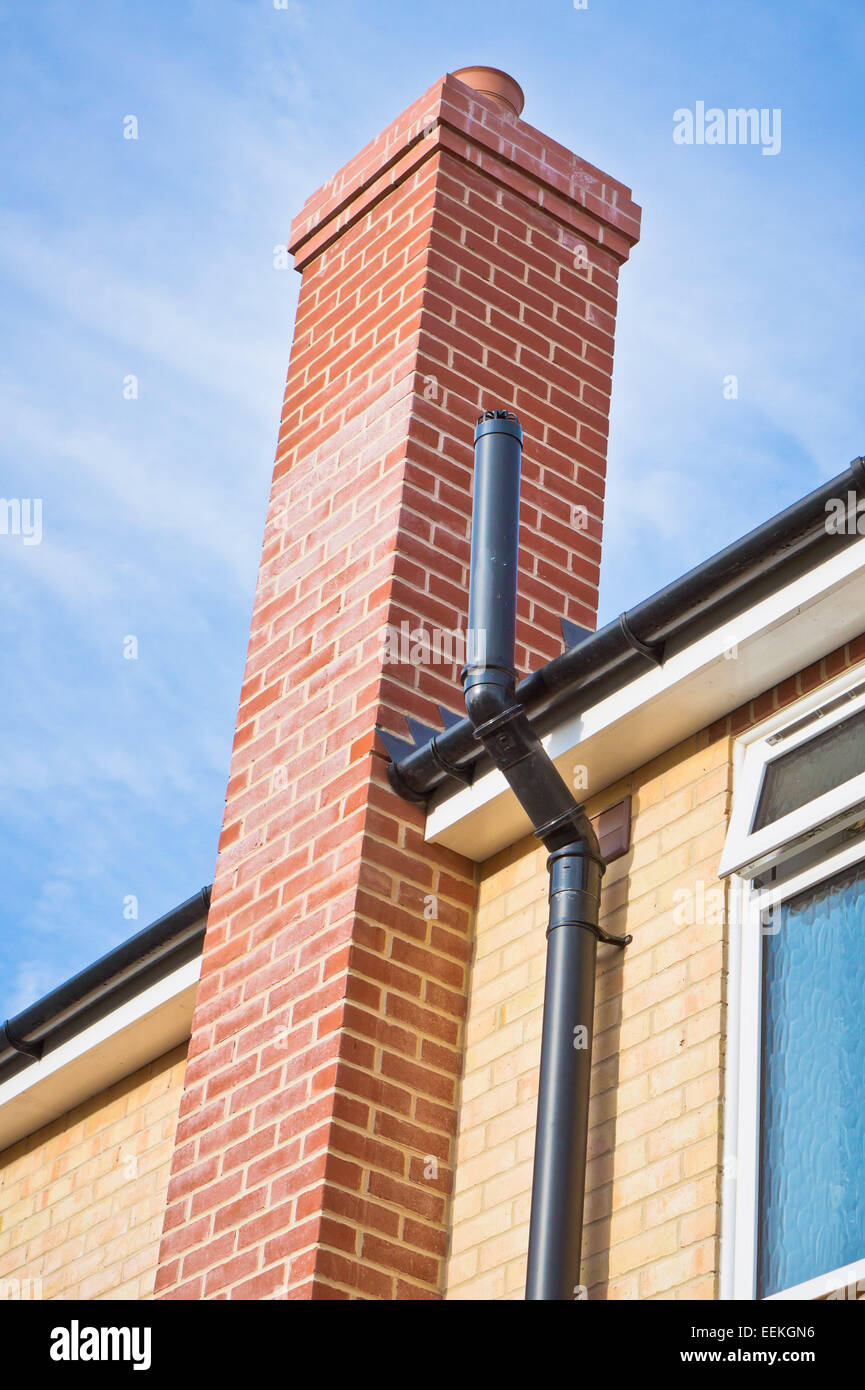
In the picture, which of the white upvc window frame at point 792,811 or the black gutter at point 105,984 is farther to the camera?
the black gutter at point 105,984

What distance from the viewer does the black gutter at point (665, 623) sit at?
4805 millimetres

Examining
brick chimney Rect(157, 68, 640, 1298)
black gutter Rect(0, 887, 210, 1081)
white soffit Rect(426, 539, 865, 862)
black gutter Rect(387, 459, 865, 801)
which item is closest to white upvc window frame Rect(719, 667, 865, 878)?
white soffit Rect(426, 539, 865, 862)

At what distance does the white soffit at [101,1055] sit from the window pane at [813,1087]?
2.33 meters

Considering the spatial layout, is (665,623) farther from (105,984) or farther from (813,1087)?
(105,984)

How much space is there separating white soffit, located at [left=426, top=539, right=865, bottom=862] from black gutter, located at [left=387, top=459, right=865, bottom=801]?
0.03 metres

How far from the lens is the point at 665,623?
511 cm

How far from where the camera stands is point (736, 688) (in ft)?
16.9

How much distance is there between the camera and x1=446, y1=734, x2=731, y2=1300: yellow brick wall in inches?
182

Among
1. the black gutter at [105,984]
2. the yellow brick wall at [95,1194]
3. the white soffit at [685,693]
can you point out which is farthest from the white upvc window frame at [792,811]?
the yellow brick wall at [95,1194]

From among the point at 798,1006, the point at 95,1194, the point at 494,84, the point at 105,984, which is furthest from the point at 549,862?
the point at 494,84

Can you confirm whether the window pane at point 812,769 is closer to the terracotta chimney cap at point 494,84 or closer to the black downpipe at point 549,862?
the black downpipe at point 549,862
